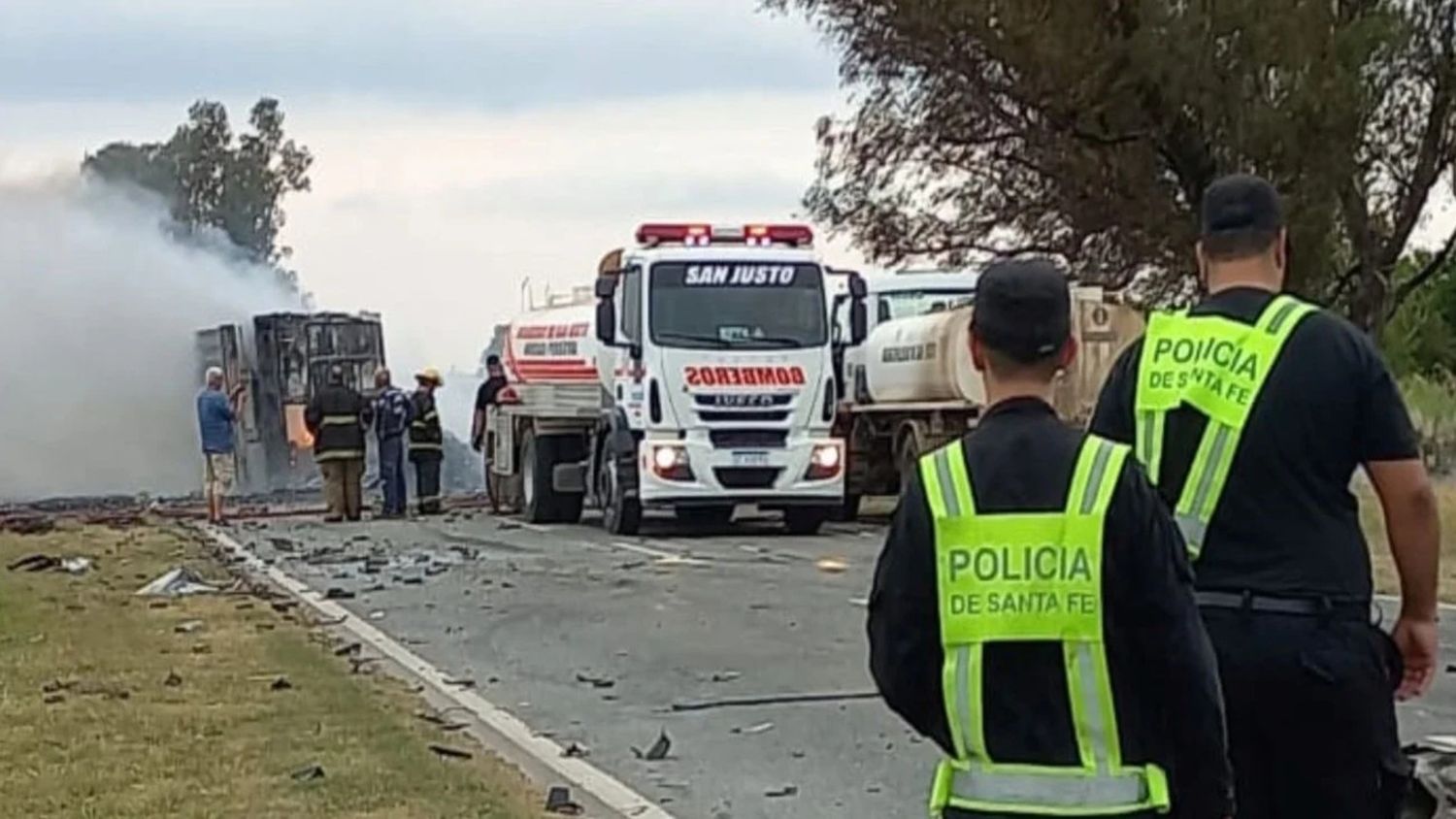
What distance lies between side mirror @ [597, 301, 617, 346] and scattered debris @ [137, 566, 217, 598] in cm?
641

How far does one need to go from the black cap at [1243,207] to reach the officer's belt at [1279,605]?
78cm

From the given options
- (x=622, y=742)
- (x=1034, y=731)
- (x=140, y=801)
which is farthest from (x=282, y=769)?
(x=1034, y=731)

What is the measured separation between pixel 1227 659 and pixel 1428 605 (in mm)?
439

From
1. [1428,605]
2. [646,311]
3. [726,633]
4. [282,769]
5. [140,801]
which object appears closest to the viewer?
[1428,605]

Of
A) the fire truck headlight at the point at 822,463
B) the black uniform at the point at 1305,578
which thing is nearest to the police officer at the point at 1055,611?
the black uniform at the point at 1305,578

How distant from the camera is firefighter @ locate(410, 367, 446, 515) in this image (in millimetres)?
31656

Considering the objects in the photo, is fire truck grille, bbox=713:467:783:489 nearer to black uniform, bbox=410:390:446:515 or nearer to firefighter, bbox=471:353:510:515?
black uniform, bbox=410:390:446:515

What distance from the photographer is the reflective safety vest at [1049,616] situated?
14.3ft

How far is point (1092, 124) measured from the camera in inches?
1286

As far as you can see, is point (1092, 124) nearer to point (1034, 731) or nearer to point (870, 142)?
point (870, 142)

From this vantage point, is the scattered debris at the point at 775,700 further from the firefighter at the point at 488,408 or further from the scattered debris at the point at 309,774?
the firefighter at the point at 488,408

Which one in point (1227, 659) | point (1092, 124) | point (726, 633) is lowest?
point (726, 633)

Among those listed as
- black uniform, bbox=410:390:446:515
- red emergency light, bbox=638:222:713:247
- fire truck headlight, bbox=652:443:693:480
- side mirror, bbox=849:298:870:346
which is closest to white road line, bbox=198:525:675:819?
fire truck headlight, bbox=652:443:693:480

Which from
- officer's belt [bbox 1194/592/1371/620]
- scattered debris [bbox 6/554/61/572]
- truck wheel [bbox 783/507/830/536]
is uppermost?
officer's belt [bbox 1194/592/1371/620]
